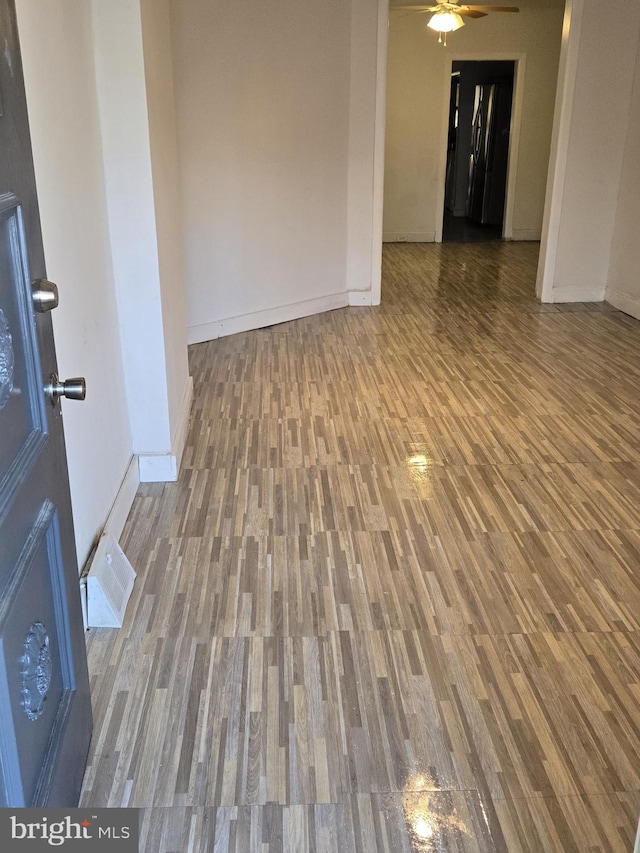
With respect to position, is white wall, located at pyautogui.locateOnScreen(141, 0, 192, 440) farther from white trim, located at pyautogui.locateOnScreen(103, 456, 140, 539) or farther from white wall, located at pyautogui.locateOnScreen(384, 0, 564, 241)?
white wall, located at pyautogui.locateOnScreen(384, 0, 564, 241)

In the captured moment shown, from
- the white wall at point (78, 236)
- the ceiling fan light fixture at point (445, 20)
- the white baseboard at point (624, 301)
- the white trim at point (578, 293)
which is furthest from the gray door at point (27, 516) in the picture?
the ceiling fan light fixture at point (445, 20)

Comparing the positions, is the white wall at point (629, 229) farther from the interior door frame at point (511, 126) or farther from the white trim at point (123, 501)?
the white trim at point (123, 501)

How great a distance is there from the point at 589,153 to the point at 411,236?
4058mm

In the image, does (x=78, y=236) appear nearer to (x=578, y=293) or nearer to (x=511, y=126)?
(x=578, y=293)

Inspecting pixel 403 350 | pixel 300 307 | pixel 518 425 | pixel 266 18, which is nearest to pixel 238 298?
pixel 300 307

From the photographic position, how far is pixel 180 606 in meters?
2.47

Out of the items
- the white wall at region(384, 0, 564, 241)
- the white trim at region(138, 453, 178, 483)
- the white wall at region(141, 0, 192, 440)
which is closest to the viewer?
the white wall at region(141, 0, 192, 440)

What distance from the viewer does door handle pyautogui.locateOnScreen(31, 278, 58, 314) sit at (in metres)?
1.43

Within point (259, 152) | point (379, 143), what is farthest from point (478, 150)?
point (259, 152)

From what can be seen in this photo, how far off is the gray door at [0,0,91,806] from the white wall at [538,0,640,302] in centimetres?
561

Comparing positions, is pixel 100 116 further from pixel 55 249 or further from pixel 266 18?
pixel 266 18

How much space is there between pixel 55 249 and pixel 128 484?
1.14m

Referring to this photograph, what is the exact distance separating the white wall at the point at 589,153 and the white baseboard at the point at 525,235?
12.2 feet

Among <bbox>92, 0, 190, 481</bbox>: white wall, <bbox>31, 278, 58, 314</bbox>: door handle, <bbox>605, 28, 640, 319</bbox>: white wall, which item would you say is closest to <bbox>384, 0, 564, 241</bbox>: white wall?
<bbox>605, 28, 640, 319</bbox>: white wall
